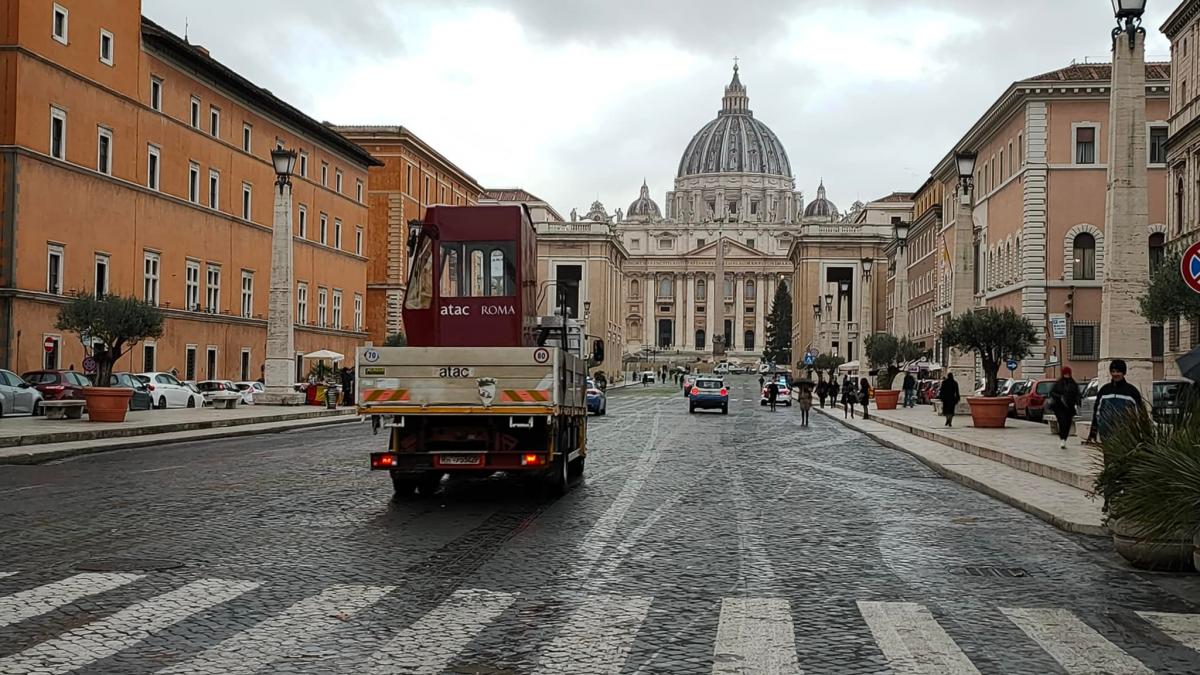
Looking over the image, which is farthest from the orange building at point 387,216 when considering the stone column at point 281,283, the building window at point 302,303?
the stone column at point 281,283

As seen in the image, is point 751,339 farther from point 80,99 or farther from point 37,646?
point 37,646

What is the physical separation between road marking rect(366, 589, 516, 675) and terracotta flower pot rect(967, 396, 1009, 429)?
24.9 m

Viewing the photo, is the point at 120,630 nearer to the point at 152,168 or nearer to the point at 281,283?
the point at 281,283

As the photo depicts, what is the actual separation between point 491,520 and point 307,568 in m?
3.44

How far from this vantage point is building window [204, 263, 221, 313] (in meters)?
53.2

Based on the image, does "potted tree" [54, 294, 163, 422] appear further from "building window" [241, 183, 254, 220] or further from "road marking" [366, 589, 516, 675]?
"road marking" [366, 589, 516, 675]

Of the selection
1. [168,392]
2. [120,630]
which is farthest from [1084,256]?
[120,630]

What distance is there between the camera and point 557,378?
13992 mm

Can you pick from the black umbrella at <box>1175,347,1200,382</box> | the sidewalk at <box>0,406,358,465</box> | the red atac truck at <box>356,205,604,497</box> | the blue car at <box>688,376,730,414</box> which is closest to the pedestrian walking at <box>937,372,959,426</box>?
the blue car at <box>688,376,730,414</box>

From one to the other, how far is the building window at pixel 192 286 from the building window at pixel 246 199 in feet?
18.6

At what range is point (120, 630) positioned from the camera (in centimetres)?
729

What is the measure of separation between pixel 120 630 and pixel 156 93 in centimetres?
4544

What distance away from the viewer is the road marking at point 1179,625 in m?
7.54

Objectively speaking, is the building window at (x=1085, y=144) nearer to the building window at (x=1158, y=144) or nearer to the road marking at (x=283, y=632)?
the building window at (x=1158, y=144)
